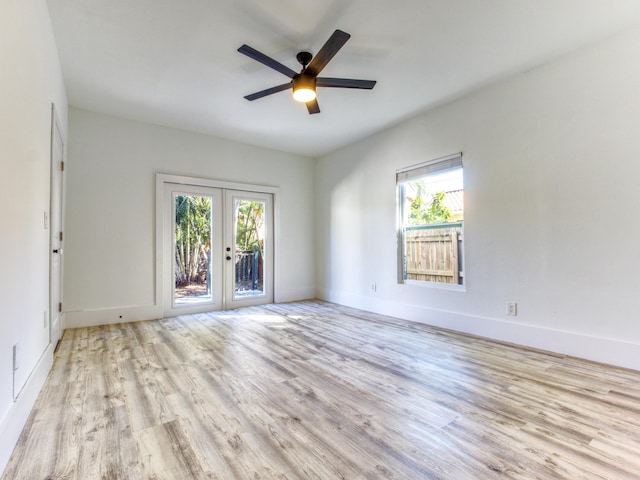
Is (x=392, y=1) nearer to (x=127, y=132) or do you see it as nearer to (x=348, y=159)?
(x=348, y=159)

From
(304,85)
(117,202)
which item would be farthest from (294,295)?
(304,85)

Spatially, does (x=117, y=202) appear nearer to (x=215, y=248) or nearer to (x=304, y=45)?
(x=215, y=248)

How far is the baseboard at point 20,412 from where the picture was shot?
4.54ft

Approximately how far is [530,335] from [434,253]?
1311mm

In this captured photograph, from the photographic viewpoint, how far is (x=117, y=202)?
4.05m

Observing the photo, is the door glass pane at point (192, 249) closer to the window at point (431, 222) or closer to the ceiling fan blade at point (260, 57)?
the ceiling fan blade at point (260, 57)

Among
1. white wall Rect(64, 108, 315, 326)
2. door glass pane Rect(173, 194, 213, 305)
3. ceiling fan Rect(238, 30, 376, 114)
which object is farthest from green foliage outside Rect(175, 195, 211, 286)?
ceiling fan Rect(238, 30, 376, 114)

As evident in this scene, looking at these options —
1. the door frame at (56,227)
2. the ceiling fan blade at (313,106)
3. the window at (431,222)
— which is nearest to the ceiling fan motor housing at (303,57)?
the ceiling fan blade at (313,106)

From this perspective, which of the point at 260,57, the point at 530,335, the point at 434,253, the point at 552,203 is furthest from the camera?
the point at 434,253

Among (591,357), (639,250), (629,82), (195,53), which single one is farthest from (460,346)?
(195,53)

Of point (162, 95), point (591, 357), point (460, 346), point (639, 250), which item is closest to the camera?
point (639, 250)

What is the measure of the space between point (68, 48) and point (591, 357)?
5227 millimetres

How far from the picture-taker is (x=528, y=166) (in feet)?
9.80

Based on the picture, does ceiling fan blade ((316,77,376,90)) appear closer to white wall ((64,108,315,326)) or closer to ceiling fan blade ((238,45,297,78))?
ceiling fan blade ((238,45,297,78))
